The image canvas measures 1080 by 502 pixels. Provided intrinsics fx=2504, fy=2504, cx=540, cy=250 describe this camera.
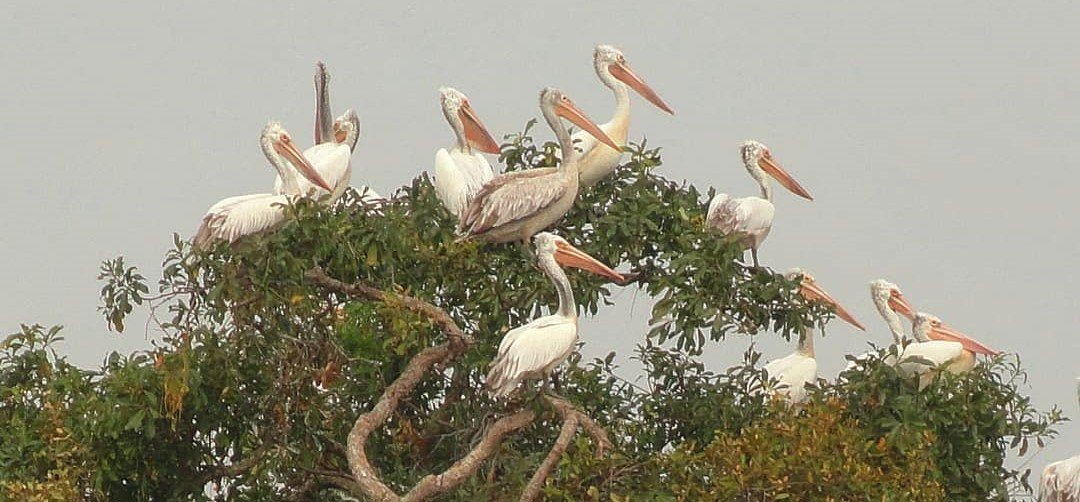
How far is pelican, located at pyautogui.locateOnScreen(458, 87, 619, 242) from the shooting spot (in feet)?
42.0

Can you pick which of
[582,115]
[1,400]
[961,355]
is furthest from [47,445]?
[961,355]

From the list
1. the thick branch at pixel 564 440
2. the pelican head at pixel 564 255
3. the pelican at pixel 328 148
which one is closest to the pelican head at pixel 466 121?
the pelican at pixel 328 148

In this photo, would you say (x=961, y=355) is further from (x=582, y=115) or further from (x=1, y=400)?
(x=1, y=400)

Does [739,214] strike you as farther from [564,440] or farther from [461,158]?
[564,440]

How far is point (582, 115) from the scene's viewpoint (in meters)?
14.1

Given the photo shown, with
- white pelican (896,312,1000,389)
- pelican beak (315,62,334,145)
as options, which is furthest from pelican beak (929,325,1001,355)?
pelican beak (315,62,334,145)

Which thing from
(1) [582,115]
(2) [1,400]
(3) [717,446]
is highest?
(1) [582,115]

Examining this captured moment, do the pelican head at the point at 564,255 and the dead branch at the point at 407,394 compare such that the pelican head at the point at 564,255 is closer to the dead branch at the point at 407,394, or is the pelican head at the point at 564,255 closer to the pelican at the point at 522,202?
the pelican at the point at 522,202

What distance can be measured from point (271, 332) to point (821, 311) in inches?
112

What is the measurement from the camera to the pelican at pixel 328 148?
14977 mm

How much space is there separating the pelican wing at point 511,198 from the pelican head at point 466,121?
153 centimetres

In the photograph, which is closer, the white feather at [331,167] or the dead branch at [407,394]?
the dead branch at [407,394]

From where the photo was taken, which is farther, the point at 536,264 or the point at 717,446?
the point at 536,264

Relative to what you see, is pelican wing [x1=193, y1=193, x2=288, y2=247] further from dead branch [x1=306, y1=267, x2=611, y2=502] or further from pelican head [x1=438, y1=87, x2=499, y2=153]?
pelican head [x1=438, y1=87, x2=499, y2=153]
